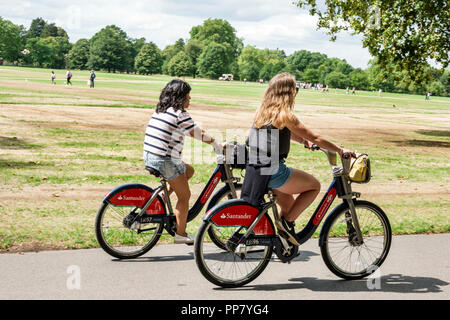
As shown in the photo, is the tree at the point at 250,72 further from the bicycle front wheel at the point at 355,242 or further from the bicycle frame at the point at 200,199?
the bicycle front wheel at the point at 355,242

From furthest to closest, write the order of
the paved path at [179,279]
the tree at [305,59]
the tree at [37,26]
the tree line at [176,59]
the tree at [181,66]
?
the tree at [37,26], the tree at [305,59], the tree line at [176,59], the tree at [181,66], the paved path at [179,279]

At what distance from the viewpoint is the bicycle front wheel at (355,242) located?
187 inches

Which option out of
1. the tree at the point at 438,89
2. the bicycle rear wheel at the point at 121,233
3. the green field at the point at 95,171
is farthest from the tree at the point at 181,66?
the bicycle rear wheel at the point at 121,233

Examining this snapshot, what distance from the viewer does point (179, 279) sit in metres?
4.61

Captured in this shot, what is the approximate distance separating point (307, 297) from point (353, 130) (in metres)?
20.6

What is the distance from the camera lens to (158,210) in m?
5.16

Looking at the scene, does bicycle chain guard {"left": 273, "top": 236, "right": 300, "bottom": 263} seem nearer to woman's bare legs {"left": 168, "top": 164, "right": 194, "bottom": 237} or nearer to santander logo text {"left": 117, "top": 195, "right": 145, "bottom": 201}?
woman's bare legs {"left": 168, "top": 164, "right": 194, "bottom": 237}

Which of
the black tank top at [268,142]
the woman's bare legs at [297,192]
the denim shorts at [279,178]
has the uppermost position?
the black tank top at [268,142]

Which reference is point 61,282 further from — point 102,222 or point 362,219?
point 362,219

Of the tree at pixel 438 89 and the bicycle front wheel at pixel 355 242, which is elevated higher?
the tree at pixel 438 89

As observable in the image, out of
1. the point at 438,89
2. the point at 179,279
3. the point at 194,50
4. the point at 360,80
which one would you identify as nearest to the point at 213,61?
the point at 194,50

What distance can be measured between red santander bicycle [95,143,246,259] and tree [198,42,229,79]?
13622 cm

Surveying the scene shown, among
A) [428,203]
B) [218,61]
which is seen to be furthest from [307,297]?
[218,61]

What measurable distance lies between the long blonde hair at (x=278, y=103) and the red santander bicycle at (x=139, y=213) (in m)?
0.60
